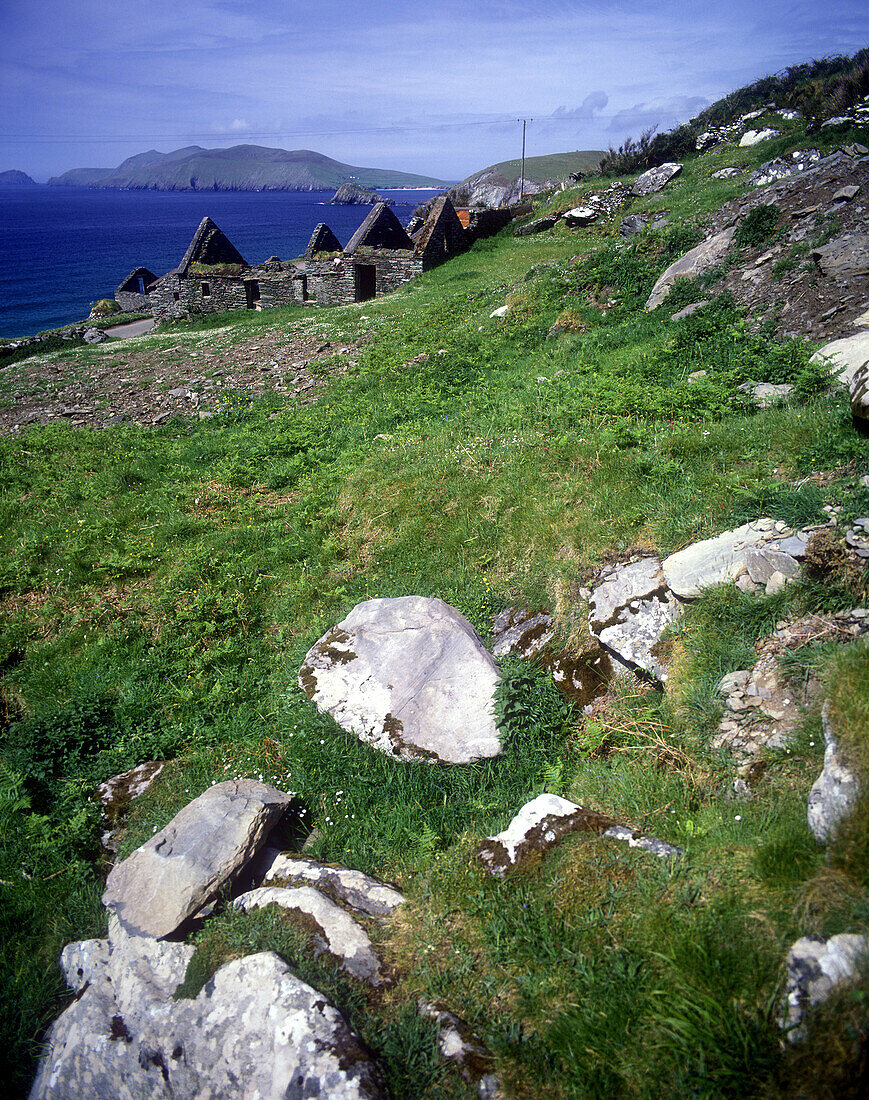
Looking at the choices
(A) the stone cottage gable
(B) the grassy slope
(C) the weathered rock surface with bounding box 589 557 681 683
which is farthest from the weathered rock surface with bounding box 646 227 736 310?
(A) the stone cottage gable

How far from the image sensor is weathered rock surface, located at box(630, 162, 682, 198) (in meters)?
25.5

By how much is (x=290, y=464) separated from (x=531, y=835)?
27.4ft

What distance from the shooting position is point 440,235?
28172mm

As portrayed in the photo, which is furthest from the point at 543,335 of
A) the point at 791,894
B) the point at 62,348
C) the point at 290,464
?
the point at 62,348

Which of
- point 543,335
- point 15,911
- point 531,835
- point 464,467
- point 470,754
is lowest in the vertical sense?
point 15,911

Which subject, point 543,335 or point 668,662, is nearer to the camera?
point 668,662

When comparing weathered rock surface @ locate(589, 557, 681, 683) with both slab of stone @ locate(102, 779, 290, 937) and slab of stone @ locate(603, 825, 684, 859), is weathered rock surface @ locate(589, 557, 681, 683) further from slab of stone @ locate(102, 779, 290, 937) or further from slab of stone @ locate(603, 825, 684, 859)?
slab of stone @ locate(102, 779, 290, 937)

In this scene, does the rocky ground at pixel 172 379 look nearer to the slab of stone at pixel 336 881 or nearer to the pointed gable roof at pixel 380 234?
the pointed gable roof at pixel 380 234

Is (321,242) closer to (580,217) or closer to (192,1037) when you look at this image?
(580,217)

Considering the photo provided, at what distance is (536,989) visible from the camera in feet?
9.85

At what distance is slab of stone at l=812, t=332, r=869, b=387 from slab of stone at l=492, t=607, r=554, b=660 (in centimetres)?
470

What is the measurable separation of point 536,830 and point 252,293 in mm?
31721

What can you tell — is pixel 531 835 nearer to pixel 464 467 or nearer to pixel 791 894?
pixel 791 894

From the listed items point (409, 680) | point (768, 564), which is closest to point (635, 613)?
point (768, 564)
